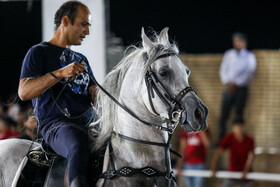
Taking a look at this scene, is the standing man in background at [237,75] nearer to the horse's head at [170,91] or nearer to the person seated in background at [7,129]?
the person seated in background at [7,129]

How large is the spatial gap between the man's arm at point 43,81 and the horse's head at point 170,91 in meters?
0.46

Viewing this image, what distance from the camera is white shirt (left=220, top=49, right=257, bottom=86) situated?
31.3ft

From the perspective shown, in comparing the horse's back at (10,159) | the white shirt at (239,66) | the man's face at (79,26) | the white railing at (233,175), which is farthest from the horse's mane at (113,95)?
the white shirt at (239,66)

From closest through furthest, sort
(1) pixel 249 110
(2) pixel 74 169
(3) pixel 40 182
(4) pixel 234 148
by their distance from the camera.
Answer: (2) pixel 74 169 → (3) pixel 40 182 → (4) pixel 234 148 → (1) pixel 249 110

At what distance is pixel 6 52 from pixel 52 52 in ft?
27.0

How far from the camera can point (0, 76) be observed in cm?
1220

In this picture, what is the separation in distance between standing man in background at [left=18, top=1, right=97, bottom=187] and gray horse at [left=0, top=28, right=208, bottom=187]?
0.19m

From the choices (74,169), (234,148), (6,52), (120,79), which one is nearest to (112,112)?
(120,79)

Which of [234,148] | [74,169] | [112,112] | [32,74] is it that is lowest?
[234,148]

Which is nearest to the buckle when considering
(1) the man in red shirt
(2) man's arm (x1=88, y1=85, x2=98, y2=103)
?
(2) man's arm (x1=88, y1=85, x2=98, y2=103)

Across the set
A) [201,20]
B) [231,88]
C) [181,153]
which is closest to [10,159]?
[181,153]

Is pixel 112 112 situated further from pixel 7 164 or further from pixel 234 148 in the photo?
pixel 234 148

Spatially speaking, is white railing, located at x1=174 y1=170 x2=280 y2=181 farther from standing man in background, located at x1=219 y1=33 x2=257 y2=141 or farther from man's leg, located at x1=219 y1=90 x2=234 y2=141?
Result: man's leg, located at x1=219 y1=90 x2=234 y2=141

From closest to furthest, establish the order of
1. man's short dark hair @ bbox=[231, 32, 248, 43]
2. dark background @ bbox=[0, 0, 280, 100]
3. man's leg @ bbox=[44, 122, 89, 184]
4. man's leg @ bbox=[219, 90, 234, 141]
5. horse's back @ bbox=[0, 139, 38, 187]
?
man's leg @ bbox=[44, 122, 89, 184] < horse's back @ bbox=[0, 139, 38, 187] < man's short dark hair @ bbox=[231, 32, 248, 43] < man's leg @ bbox=[219, 90, 234, 141] < dark background @ bbox=[0, 0, 280, 100]
